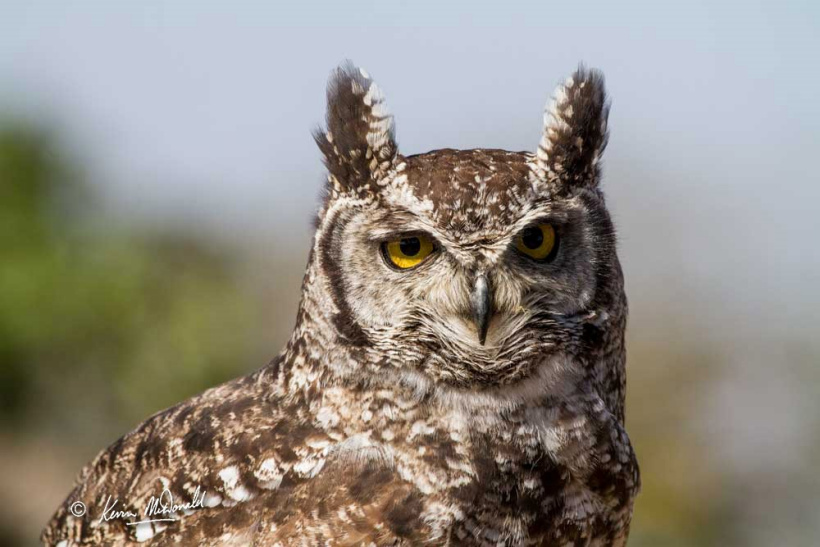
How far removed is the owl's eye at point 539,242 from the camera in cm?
249

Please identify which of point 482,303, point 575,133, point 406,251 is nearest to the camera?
point 482,303

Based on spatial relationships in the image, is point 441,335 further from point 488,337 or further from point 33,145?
point 33,145

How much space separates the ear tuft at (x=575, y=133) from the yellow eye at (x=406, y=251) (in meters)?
0.41

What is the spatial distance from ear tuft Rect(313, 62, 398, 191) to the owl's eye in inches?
18.1

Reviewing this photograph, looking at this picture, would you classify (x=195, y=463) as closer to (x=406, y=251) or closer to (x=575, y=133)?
(x=406, y=251)

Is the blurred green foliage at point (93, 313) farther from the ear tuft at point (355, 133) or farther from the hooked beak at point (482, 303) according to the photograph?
the hooked beak at point (482, 303)

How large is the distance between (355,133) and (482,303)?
68 centimetres

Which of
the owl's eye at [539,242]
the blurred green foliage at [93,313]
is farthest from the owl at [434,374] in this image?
the blurred green foliage at [93,313]

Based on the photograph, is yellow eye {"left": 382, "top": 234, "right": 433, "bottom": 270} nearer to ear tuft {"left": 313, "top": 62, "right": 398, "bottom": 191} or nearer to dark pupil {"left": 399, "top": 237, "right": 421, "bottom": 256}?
dark pupil {"left": 399, "top": 237, "right": 421, "bottom": 256}

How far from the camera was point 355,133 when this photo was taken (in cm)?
264

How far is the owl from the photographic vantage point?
2424 millimetres

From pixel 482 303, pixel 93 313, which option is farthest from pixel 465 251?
pixel 93 313

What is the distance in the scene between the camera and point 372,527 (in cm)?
236

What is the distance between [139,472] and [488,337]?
4.16 ft
